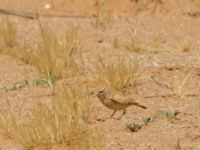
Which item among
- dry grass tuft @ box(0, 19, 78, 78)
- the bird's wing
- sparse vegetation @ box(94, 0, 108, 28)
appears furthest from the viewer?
sparse vegetation @ box(94, 0, 108, 28)

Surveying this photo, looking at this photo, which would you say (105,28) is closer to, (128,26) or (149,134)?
(128,26)

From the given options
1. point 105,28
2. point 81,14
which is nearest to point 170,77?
point 105,28

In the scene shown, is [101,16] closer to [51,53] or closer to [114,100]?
[51,53]

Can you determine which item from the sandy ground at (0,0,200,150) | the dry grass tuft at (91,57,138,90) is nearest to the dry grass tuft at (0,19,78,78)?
the sandy ground at (0,0,200,150)

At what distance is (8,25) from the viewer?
898cm

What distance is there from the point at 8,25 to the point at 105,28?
167cm

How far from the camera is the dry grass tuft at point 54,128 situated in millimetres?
5281

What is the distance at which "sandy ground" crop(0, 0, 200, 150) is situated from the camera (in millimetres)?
5543

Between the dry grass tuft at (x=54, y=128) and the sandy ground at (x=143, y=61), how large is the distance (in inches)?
5.7

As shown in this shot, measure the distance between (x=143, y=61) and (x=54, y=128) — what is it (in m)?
2.81

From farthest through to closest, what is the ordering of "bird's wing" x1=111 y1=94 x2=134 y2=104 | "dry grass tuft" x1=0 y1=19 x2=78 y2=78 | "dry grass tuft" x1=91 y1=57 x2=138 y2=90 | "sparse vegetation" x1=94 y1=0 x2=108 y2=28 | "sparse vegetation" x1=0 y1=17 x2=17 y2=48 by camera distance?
"sparse vegetation" x1=94 y1=0 x2=108 y2=28
"sparse vegetation" x1=0 y1=17 x2=17 y2=48
"dry grass tuft" x1=0 y1=19 x2=78 y2=78
"dry grass tuft" x1=91 y1=57 x2=138 y2=90
"bird's wing" x1=111 y1=94 x2=134 y2=104

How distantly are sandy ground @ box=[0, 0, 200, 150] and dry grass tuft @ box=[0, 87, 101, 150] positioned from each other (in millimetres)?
146

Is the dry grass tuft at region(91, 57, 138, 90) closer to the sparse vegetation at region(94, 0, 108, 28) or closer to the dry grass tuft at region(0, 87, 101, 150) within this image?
the dry grass tuft at region(0, 87, 101, 150)

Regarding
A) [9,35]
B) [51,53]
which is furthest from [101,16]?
[51,53]
